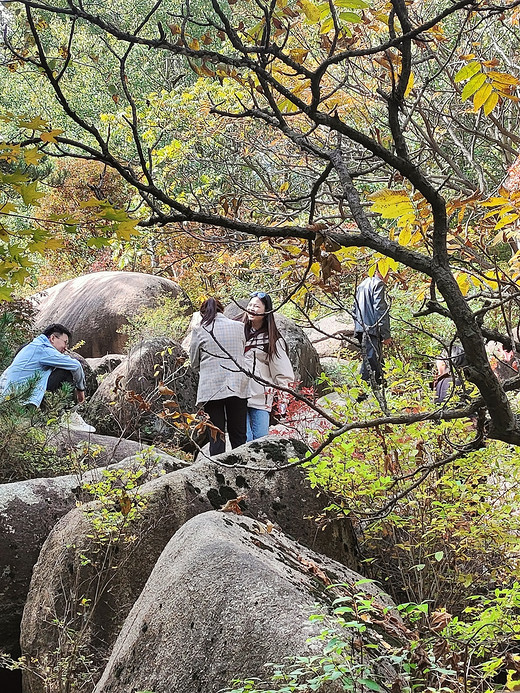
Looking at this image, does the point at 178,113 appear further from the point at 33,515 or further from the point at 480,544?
the point at 480,544

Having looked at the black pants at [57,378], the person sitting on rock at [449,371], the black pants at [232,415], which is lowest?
the black pants at [232,415]

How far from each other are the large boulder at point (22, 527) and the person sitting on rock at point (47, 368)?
5.69 feet

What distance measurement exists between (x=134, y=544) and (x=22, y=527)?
1232 millimetres

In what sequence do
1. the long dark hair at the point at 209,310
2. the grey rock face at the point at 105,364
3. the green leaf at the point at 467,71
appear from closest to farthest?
1. the green leaf at the point at 467,71
2. the long dark hair at the point at 209,310
3. the grey rock face at the point at 105,364

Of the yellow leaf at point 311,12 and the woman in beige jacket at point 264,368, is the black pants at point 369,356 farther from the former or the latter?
the yellow leaf at point 311,12

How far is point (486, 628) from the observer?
264 centimetres

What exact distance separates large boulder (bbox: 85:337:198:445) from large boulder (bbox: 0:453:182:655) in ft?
13.7

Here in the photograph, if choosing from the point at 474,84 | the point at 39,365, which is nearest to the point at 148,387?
the point at 39,365

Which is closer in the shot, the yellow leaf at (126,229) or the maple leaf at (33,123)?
the maple leaf at (33,123)

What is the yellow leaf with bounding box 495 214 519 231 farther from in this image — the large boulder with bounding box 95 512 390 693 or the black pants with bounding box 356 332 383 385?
the large boulder with bounding box 95 512 390 693

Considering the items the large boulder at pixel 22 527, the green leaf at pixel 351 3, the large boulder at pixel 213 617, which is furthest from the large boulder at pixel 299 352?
the green leaf at pixel 351 3

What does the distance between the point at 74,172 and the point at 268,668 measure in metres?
20.4

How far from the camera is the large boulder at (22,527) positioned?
4.78 m

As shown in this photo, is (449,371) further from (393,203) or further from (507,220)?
(393,203)
